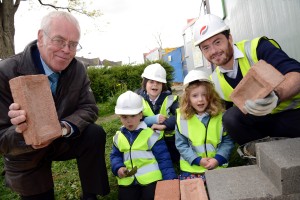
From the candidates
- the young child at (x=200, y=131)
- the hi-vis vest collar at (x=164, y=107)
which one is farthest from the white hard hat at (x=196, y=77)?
the hi-vis vest collar at (x=164, y=107)

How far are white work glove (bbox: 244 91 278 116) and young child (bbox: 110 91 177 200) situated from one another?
1.13 metres

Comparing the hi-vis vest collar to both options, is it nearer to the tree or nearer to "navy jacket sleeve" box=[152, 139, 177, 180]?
"navy jacket sleeve" box=[152, 139, 177, 180]

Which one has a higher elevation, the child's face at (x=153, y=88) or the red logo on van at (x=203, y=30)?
the red logo on van at (x=203, y=30)

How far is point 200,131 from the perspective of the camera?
2.91 metres

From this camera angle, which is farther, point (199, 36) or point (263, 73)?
point (199, 36)

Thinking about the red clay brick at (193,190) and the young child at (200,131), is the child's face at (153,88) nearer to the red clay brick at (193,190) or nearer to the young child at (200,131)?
the young child at (200,131)

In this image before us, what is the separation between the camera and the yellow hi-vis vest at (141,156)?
2.90 metres

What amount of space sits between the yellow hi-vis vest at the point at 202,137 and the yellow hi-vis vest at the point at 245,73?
0.89 feet

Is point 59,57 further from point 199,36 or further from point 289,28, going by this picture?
point 289,28

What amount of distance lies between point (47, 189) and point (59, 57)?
1.21 meters

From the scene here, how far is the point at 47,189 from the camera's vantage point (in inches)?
112

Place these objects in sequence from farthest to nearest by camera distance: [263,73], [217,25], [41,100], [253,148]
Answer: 1. [217,25]
2. [253,148]
3. [41,100]
4. [263,73]

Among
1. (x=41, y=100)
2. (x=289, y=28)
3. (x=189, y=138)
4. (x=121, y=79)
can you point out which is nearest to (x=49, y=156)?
(x=41, y=100)

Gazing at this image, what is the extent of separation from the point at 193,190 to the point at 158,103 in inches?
71.0
